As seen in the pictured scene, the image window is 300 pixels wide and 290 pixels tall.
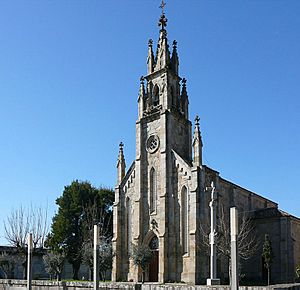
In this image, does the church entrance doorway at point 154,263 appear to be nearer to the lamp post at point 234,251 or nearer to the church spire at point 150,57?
the church spire at point 150,57

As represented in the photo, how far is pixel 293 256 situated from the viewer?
44312 mm

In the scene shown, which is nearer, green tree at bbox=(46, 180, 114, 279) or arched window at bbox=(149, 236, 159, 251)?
arched window at bbox=(149, 236, 159, 251)

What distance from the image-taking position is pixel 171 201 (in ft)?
127

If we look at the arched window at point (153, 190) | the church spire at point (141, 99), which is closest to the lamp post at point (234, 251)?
the arched window at point (153, 190)

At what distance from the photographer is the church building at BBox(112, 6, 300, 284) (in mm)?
37000

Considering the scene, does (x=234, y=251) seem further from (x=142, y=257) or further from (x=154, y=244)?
(x=154, y=244)

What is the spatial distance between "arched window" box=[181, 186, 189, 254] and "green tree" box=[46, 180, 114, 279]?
15.6 meters

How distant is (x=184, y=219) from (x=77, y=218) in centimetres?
2053

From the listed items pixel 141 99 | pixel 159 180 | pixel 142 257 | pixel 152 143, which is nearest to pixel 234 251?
pixel 142 257

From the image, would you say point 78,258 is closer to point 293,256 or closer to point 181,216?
point 181,216

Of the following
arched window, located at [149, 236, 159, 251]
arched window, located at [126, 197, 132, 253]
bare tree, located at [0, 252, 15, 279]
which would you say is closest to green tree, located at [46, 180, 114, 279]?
bare tree, located at [0, 252, 15, 279]

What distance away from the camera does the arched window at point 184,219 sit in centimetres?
3741

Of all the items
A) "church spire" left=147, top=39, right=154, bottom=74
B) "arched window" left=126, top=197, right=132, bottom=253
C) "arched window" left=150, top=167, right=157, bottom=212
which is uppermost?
"church spire" left=147, top=39, right=154, bottom=74

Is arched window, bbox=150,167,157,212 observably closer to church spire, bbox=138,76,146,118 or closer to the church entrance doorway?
the church entrance doorway
